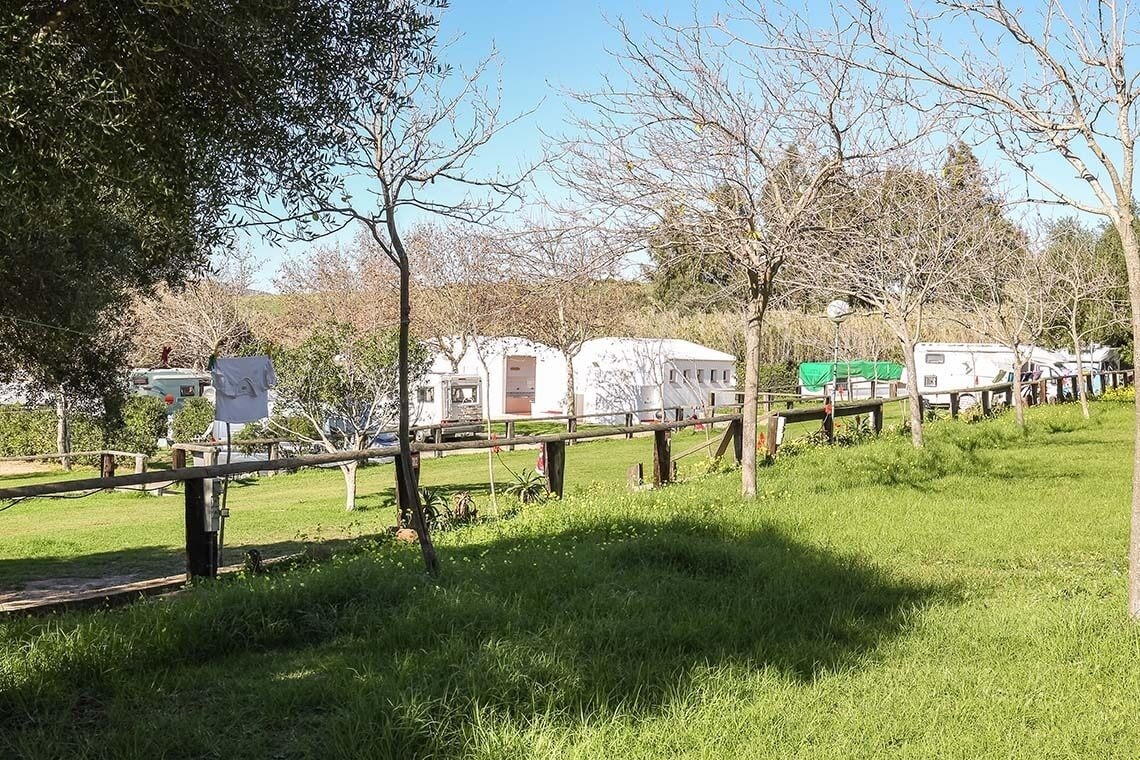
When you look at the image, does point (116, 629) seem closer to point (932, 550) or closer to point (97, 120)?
point (97, 120)

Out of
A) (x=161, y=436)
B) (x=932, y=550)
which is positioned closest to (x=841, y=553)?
(x=932, y=550)

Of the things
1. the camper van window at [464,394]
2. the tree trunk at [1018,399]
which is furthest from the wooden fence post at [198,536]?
the camper van window at [464,394]

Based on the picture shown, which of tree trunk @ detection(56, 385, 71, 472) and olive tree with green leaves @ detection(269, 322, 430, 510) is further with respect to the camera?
tree trunk @ detection(56, 385, 71, 472)

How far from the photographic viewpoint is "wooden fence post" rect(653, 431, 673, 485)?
11.5 metres

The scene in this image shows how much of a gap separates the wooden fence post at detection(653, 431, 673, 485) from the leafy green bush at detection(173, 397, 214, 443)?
51.4ft

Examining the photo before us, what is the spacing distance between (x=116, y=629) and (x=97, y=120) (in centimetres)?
248

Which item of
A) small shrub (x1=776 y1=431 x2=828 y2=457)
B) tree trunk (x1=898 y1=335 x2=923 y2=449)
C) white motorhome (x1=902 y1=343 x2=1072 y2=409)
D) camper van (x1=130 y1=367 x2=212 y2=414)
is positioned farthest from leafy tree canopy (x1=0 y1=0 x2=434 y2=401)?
white motorhome (x1=902 y1=343 x2=1072 y2=409)

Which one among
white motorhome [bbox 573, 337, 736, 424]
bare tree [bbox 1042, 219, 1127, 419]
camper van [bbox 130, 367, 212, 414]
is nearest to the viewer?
bare tree [bbox 1042, 219, 1127, 419]

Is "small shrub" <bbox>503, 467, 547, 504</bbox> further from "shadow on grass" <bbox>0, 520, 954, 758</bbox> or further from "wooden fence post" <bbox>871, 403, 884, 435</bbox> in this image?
"wooden fence post" <bbox>871, 403, 884, 435</bbox>

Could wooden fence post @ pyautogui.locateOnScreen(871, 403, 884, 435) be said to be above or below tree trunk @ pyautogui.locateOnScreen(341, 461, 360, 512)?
above

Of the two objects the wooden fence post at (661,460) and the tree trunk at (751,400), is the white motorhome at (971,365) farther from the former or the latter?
the tree trunk at (751,400)

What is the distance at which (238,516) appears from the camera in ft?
46.3

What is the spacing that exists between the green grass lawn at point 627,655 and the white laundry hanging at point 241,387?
123 inches

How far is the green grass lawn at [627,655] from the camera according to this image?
11.4 feet
